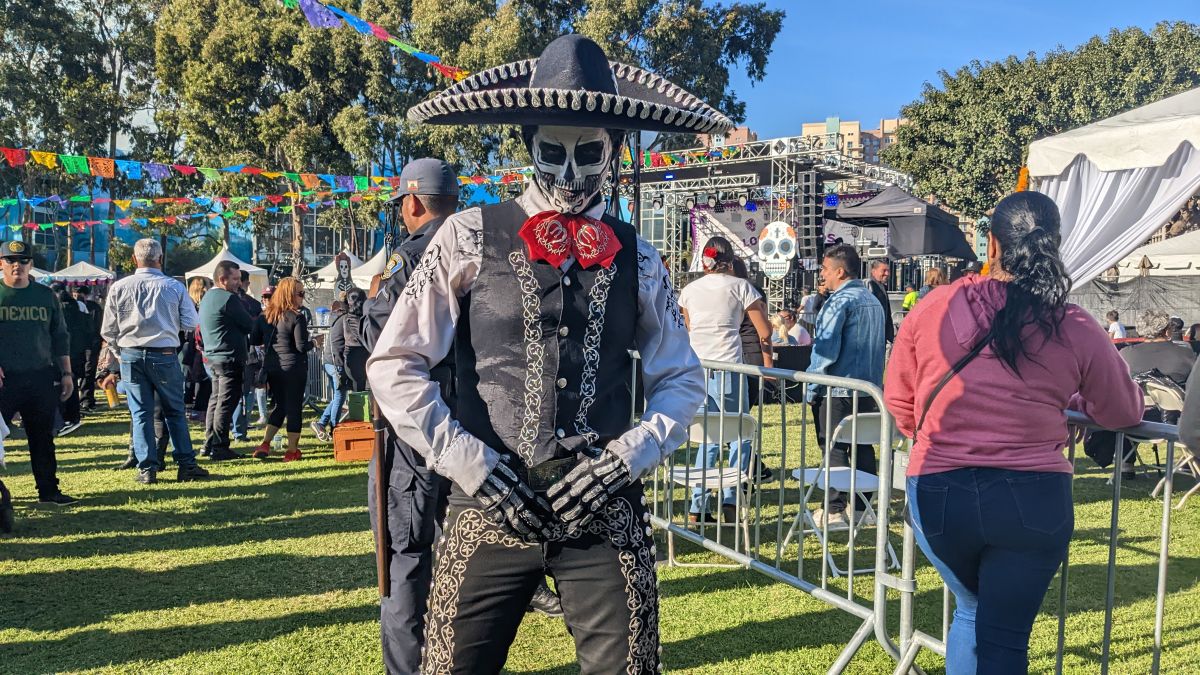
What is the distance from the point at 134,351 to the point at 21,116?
23.9 metres

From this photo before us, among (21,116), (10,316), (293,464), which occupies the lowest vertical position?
(293,464)

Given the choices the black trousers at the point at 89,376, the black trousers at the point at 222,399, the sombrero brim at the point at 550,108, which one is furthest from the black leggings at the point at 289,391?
the sombrero brim at the point at 550,108

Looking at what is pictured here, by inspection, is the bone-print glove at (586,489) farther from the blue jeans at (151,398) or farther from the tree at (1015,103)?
the tree at (1015,103)

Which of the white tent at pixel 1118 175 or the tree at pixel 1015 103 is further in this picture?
the tree at pixel 1015 103

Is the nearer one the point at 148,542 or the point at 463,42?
the point at 148,542

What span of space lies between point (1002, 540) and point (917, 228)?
39.9 ft

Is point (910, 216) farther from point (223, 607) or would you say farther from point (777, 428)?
point (223, 607)

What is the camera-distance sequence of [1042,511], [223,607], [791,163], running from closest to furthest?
[1042,511] → [223,607] → [791,163]

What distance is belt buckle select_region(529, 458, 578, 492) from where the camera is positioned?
194 centimetres

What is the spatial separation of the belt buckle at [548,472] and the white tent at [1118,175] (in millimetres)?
6756

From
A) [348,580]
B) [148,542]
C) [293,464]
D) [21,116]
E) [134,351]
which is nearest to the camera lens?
[348,580]

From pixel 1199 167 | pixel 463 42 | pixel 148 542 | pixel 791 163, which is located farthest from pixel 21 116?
pixel 1199 167

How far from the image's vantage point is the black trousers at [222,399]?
8289 millimetres

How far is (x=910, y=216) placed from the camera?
45.4 ft
